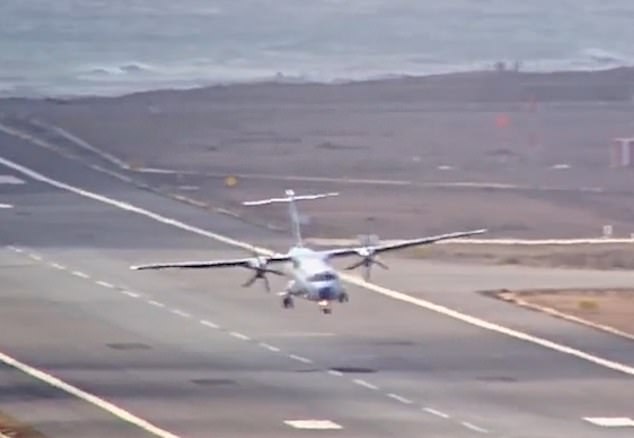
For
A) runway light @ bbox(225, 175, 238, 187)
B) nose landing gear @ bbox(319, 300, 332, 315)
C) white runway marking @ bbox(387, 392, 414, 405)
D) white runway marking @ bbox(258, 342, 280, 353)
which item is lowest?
white runway marking @ bbox(387, 392, 414, 405)

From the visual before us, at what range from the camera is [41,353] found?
73.7 meters

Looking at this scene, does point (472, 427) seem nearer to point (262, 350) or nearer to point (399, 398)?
point (399, 398)

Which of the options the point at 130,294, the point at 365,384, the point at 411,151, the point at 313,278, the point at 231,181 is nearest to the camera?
the point at 365,384

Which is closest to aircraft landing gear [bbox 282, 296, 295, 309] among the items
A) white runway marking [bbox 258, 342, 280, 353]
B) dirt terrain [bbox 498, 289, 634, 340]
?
white runway marking [bbox 258, 342, 280, 353]

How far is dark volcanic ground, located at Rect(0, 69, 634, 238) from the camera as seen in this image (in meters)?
110

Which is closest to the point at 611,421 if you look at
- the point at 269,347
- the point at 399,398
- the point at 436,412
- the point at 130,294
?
the point at 436,412

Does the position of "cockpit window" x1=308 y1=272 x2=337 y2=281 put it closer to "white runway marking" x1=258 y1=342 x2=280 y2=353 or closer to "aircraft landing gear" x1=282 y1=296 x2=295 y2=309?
"white runway marking" x1=258 y1=342 x2=280 y2=353

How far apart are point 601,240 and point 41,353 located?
33631 mm

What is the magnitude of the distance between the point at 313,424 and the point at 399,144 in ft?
244

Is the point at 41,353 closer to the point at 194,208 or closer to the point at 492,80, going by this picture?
the point at 194,208

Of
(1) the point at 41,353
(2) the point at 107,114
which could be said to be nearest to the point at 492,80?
(2) the point at 107,114

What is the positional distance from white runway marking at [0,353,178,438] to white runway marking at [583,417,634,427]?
1033 cm

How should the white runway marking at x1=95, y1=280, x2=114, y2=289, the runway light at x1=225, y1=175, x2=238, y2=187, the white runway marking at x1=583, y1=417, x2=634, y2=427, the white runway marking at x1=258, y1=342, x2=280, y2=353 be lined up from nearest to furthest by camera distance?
the white runway marking at x1=583, y1=417, x2=634, y2=427, the white runway marking at x1=258, y1=342, x2=280, y2=353, the white runway marking at x1=95, y1=280, x2=114, y2=289, the runway light at x1=225, y1=175, x2=238, y2=187

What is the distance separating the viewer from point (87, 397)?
214ft
